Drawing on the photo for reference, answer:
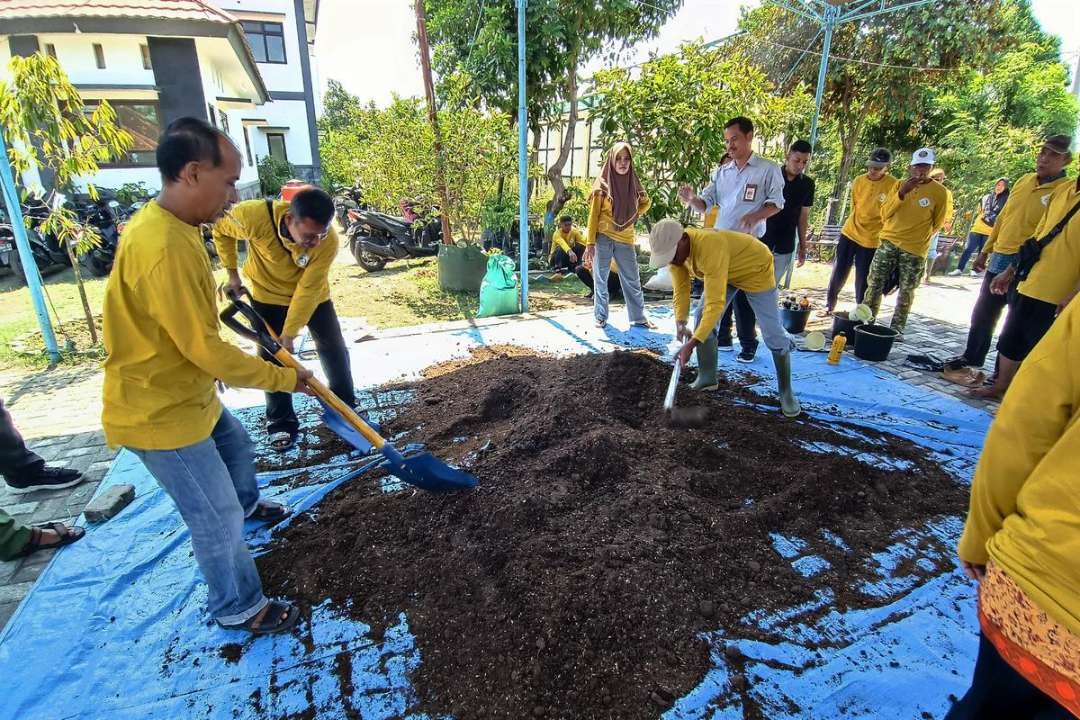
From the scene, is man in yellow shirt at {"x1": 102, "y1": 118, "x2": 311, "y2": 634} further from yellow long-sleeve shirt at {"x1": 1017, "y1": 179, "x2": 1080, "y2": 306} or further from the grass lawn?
yellow long-sleeve shirt at {"x1": 1017, "y1": 179, "x2": 1080, "y2": 306}

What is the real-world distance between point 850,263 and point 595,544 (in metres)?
4.58

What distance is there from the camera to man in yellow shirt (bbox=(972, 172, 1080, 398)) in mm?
3170

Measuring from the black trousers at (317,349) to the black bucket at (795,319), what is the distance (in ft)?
12.5

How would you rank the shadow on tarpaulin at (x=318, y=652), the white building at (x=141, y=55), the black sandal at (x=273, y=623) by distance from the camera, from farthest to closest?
1. the white building at (x=141, y=55)
2. the black sandal at (x=273, y=623)
3. the shadow on tarpaulin at (x=318, y=652)

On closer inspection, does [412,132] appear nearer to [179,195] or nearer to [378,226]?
[378,226]

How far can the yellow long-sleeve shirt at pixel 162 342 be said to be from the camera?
4.85 feet

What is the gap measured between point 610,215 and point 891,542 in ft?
11.3

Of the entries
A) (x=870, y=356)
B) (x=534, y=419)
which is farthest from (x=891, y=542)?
(x=870, y=356)

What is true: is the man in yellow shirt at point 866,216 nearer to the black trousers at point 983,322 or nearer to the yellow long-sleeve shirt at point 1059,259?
the black trousers at point 983,322

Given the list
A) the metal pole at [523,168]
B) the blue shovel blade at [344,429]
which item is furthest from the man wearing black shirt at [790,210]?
the blue shovel blade at [344,429]

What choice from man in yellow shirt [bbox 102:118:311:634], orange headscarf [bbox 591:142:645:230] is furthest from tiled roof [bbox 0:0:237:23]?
man in yellow shirt [bbox 102:118:311:634]

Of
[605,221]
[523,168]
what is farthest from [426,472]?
[523,168]

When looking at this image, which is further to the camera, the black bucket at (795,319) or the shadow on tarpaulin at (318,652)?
the black bucket at (795,319)

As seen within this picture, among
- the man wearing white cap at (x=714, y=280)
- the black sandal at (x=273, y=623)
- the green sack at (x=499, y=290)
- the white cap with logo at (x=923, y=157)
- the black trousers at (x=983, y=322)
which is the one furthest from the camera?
the green sack at (x=499, y=290)
